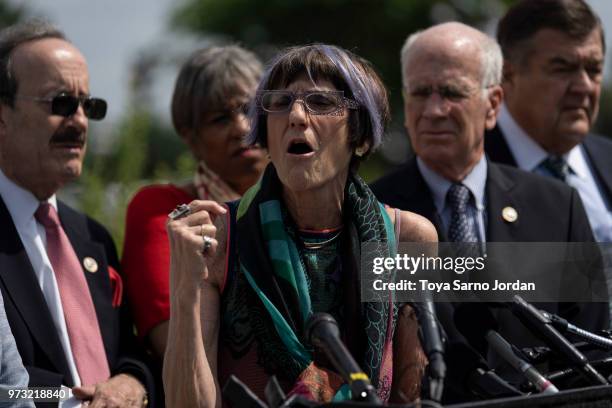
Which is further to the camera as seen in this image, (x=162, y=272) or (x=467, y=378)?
(x=162, y=272)

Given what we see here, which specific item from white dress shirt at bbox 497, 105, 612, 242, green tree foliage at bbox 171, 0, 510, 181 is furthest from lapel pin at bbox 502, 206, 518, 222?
green tree foliage at bbox 171, 0, 510, 181

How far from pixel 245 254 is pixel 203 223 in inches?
11.0

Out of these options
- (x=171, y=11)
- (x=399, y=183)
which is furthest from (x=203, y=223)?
(x=171, y=11)

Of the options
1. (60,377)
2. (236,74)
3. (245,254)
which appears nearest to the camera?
(245,254)

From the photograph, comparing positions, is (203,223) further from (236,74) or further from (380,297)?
(236,74)

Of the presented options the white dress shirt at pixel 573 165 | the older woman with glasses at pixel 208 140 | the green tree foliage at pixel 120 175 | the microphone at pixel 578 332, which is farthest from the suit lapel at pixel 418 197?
the green tree foliage at pixel 120 175

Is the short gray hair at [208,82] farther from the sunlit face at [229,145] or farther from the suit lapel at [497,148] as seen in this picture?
the suit lapel at [497,148]

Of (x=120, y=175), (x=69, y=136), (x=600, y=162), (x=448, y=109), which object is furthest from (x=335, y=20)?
(x=69, y=136)

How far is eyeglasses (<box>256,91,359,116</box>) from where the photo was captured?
3664 mm

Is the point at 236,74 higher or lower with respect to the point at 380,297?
higher

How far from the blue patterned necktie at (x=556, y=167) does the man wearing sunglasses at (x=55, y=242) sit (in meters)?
2.46

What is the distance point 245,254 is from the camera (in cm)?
360

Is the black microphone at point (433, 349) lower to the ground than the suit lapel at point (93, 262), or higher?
higher

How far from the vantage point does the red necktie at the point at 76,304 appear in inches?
165
